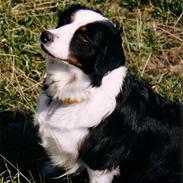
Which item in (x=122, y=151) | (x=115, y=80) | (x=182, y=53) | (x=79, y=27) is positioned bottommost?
(x=182, y=53)

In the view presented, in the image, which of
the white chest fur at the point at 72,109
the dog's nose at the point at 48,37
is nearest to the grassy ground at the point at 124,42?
the white chest fur at the point at 72,109

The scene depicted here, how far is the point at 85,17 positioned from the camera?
3.83 m

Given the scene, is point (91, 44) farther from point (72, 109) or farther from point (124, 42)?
point (124, 42)

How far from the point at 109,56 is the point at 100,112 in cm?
38

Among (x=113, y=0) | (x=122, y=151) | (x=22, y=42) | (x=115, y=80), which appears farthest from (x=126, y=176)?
(x=113, y=0)

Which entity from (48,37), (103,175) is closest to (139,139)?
(103,175)

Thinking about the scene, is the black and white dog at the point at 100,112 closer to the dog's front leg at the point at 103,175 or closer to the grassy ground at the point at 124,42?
the dog's front leg at the point at 103,175

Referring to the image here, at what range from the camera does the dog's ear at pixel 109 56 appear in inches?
150

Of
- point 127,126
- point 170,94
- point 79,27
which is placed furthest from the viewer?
point 170,94

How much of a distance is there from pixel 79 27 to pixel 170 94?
5.80 feet

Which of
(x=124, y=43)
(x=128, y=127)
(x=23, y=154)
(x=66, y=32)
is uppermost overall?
(x=66, y=32)

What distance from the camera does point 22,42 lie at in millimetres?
5512

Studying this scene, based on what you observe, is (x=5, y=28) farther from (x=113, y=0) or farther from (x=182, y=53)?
(x=182, y=53)

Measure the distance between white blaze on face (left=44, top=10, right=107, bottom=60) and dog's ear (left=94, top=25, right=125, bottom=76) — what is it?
15 centimetres
